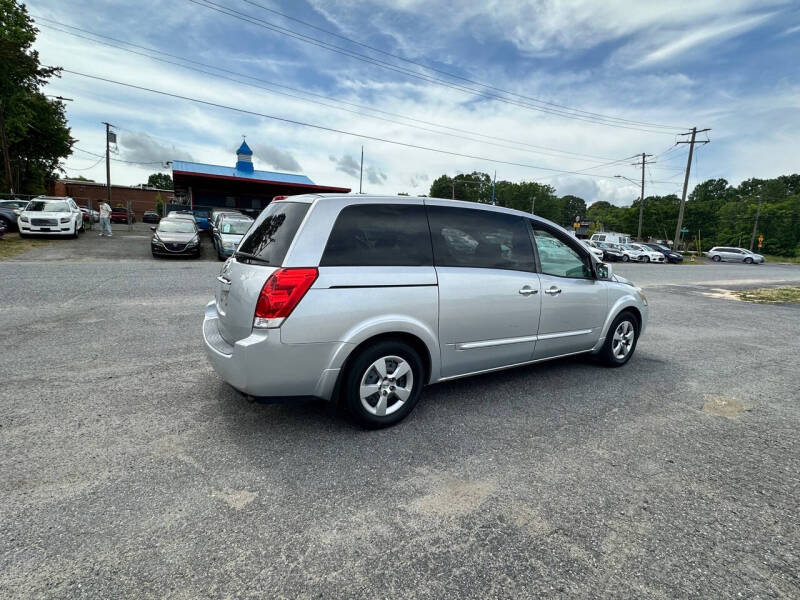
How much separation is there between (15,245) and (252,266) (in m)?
18.1

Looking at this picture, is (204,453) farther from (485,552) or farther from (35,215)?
(35,215)

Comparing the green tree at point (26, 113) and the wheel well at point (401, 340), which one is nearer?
the wheel well at point (401, 340)

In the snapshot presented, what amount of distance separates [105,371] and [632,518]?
474 cm

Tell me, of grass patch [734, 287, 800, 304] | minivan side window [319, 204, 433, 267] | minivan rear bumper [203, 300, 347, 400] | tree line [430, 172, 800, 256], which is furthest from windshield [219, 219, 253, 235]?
tree line [430, 172, 800, 256]

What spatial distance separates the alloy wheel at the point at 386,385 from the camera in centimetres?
331

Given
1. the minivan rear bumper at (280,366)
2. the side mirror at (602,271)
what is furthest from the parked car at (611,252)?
the minivan rear bumper at (280,366)

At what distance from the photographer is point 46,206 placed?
18875 millimetres

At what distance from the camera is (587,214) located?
542 feet

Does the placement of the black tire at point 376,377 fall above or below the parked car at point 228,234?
below

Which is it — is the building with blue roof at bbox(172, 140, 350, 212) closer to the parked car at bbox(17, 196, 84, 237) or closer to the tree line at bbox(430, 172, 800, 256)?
the parked car at bbox(17, 196, 84, 237)

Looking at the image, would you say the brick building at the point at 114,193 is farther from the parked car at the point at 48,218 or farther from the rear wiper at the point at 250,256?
the rear wiper at the point at 250,256

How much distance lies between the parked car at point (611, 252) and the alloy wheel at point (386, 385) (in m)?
34.1

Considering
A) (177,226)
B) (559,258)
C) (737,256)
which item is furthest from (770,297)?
(737,256)

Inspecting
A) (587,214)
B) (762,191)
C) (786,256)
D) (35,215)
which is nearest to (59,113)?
(35,215)
